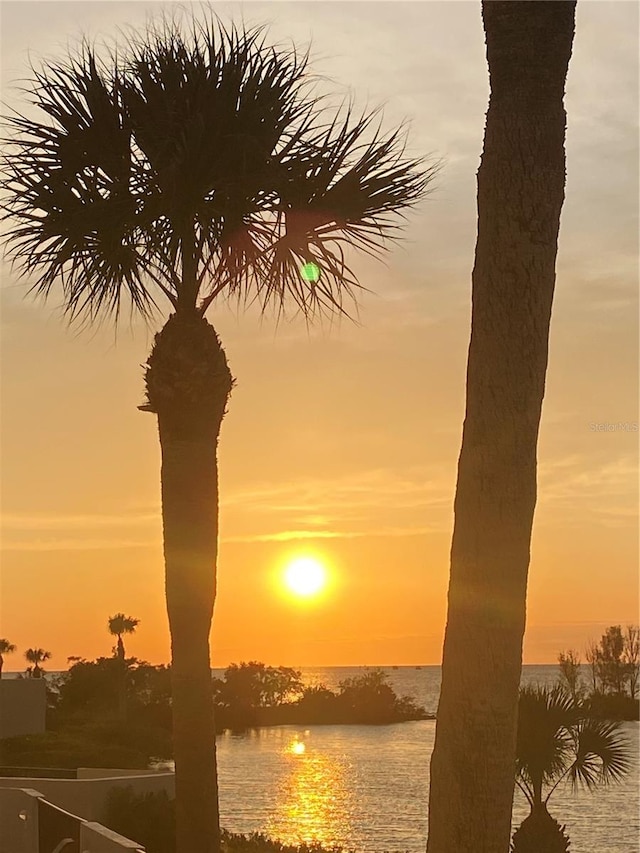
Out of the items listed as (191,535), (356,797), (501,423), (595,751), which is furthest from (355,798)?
(501,423)

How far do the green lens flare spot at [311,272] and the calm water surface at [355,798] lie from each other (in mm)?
16668

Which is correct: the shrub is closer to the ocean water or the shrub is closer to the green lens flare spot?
the green lens flare spot

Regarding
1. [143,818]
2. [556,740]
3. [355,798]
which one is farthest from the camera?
[355,798]

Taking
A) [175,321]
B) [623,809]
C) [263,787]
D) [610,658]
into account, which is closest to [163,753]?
[263,787]

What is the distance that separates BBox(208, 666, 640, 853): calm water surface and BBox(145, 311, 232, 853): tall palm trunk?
641 inches

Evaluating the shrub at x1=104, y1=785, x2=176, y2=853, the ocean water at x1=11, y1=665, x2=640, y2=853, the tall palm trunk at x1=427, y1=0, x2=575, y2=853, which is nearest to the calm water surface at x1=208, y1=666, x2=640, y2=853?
the ocean water at x1=11, y1=665, x2=640, y2=853

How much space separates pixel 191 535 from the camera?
49.0 ft

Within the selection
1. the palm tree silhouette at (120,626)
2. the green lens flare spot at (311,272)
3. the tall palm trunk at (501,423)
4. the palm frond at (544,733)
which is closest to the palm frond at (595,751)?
the palm frond at (544,733)

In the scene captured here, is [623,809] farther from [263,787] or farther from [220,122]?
[220,122]

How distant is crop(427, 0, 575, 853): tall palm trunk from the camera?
6.86 m

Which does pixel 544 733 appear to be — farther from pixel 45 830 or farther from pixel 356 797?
pixel 356 797

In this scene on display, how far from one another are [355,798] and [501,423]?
7601cm

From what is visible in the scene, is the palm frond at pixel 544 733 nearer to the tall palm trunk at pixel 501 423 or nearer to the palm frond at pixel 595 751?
the palm frond at pixel 595 751

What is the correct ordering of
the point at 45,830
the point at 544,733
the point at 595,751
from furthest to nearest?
the point at 595,751
the point at 544,733
the point at 45,830
